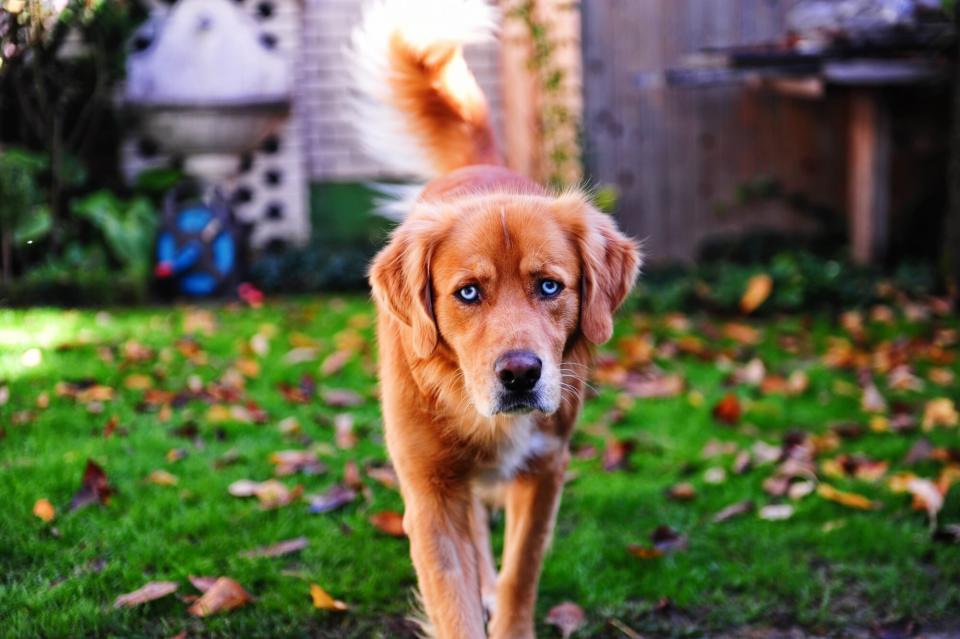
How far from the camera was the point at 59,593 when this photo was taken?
9.31 feet

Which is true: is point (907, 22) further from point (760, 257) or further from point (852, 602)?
point (852, 602)

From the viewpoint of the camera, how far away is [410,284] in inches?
110

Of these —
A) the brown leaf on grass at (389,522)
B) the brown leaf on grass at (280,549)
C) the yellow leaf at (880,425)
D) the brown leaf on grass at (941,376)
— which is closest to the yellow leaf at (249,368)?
the brown leaf on grass at (389,522)

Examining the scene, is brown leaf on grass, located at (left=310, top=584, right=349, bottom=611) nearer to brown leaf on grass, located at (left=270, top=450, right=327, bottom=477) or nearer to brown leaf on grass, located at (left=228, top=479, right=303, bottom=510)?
brown leaf on grass, located at (left=228, top=479, right=303, bottom=510)

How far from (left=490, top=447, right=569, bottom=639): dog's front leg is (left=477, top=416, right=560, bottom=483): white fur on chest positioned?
6cm

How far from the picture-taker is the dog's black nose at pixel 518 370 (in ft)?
8.14

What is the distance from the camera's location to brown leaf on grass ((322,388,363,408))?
16.0 ft

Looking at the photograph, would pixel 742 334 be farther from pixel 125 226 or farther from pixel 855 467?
pixel 125 226

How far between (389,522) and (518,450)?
2.83 feet

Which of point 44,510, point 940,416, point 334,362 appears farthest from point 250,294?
point 940,416

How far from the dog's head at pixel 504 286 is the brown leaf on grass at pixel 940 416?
7.96ft

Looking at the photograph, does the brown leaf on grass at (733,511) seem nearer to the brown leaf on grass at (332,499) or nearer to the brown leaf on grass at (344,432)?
the brown leaf on grass at (332,499)

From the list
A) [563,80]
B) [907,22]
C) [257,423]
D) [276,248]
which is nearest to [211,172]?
[276,248]

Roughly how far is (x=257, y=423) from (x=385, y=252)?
75.4 inches
